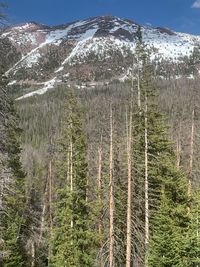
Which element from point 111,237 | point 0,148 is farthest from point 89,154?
point 0,148

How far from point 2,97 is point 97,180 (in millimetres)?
30946

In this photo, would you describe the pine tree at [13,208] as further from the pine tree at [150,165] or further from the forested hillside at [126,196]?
the pine tree at [150,165]

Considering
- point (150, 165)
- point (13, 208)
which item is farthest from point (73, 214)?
point (150, 165)


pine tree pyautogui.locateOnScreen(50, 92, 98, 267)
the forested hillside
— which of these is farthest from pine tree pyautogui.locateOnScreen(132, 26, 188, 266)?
pine tree pyautogui.locateOnScreen(50, 92, 98, 267)

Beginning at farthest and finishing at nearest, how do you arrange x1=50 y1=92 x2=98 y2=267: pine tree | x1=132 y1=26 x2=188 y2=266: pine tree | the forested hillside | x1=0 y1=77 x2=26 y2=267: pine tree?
x1=50 y1=92 x2=98 y2=267: pine tree → x1=132 y1=26 x2=188 y2=266: pine tree → x1=0 y1=77 x2=26 y2=267: pine tree → the forested hillside

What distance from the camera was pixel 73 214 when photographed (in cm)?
3197

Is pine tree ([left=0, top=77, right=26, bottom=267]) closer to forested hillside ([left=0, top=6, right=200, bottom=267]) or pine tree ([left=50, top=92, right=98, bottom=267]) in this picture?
forested hillside ([left=0, top=6, right=200, bottom=267])

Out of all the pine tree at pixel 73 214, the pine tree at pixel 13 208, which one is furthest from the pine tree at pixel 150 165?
the pine tree at pixel 13 208

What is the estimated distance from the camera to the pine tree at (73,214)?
3075 centimetres

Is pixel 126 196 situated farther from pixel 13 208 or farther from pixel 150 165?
pixel 13 208

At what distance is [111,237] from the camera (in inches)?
928

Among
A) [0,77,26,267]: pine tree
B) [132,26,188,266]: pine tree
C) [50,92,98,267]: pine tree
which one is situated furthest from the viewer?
[50,92,98,267]: pine tree

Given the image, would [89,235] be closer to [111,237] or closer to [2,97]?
[111,237]

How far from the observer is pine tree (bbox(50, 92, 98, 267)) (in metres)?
30.8
